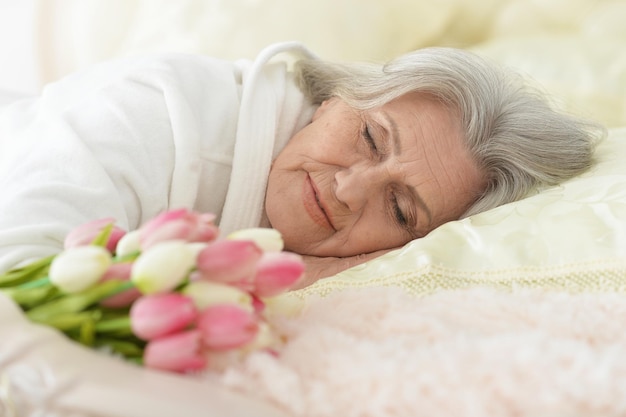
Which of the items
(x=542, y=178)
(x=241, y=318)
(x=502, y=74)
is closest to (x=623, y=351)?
(x=241, y=318)

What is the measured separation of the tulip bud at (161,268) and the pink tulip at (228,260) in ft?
0.07

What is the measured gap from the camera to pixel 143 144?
1141 mm

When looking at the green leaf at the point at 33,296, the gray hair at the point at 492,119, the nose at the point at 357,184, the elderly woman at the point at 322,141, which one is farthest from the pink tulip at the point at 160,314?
the gray hair at the point at 492,119

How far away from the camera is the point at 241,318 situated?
0.61 metres

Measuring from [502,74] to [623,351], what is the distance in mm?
845

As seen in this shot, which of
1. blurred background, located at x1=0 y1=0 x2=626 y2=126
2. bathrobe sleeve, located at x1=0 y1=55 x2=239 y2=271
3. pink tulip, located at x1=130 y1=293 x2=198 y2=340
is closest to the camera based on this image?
pink tulip, located at x1=130 y1=293 x2=198 y2=340

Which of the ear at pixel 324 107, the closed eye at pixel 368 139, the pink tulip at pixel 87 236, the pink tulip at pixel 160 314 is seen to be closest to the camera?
the pink tulip at pixel 160 314

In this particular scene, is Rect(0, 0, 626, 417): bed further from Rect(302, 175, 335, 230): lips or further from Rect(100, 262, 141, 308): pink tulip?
Rect(302, 175, 335, 230): lips

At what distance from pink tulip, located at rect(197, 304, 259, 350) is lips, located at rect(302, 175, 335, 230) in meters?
0.67

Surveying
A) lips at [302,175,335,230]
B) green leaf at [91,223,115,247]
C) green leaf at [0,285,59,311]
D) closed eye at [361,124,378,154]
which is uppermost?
green leaf at [91,223,115,247]

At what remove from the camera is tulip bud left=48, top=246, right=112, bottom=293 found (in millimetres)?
609

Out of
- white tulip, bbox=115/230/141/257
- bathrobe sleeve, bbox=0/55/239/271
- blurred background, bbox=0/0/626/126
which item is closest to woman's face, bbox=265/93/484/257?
bathrobe sleeve, bbox=0/55/239/271

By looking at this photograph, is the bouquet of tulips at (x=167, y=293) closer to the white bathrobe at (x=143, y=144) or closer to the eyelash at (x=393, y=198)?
the white bathrobe at (x=143, y=144)

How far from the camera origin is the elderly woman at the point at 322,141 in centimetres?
118
